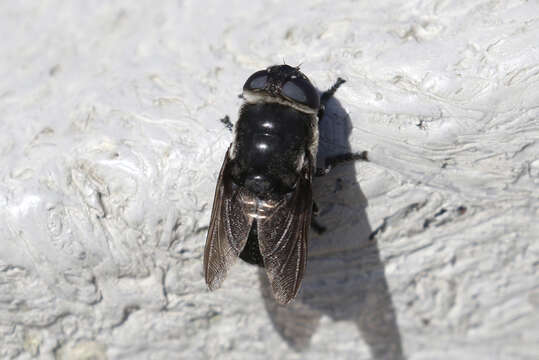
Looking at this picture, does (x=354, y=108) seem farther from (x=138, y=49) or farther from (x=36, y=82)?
(x=36, y=82)

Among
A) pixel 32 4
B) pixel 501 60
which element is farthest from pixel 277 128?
pixel 32 4

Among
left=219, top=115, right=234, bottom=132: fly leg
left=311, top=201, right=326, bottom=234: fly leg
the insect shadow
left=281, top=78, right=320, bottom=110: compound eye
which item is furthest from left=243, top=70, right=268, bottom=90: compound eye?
left=311, top=201, right=326, bottom=234: fly leg

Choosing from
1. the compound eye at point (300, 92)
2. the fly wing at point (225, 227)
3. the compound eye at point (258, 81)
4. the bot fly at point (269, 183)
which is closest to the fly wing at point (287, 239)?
the bot fly at point (269, 183)

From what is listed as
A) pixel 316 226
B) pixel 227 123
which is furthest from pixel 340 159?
pixel 227 123

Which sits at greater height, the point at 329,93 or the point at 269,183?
the point at 329,93

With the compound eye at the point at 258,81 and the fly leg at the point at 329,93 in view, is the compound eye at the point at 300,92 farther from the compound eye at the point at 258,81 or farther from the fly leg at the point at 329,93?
the fly leg at the point at 329,93

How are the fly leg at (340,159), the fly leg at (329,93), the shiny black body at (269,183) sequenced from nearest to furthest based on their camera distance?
the shiny black body at (269,183), the fly leg at (340,159), the fly leg at (329,93)

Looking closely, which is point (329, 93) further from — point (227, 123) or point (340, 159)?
point (227, 123)
